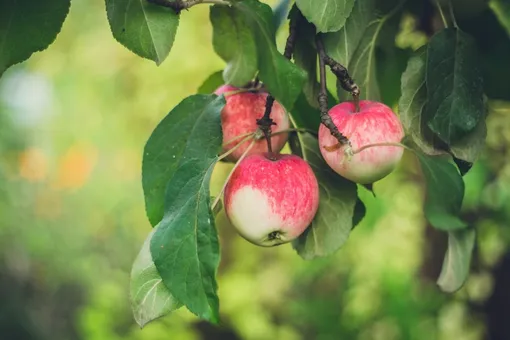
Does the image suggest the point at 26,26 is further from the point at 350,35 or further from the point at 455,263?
the point at 455,263

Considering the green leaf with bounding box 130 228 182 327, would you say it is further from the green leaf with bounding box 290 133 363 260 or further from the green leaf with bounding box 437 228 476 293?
the green leaf with bounding box 437 228 476 293

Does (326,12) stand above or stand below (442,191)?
above

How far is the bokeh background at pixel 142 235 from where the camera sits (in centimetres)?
198

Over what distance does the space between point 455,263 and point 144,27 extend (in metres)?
0.33

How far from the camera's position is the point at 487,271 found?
2072mm

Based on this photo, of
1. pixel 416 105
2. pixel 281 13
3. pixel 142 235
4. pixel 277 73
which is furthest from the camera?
pixel 142 235

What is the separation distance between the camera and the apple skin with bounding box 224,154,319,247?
539mm

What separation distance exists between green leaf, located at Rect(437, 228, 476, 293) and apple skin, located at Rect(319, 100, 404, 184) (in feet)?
0.43

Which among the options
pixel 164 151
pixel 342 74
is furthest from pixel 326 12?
pixel 164 151

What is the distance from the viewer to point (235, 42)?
631mm

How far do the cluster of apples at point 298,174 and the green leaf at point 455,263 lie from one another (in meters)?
0.12

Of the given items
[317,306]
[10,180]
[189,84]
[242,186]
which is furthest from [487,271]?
[10,180]

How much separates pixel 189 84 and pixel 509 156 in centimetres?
109

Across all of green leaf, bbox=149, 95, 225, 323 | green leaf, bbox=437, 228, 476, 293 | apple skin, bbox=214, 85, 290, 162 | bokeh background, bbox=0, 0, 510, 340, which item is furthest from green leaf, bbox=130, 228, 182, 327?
bokeh background, bbox=0, 0, 510, 340
